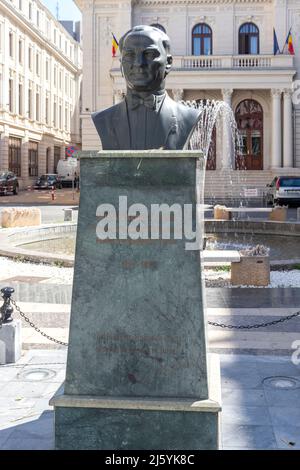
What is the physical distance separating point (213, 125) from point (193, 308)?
112 ft

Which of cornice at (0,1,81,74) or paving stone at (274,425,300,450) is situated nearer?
paving stone at (274,425,300,450)

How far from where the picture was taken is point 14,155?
50969mm

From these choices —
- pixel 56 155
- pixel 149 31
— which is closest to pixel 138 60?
pixel 149 31

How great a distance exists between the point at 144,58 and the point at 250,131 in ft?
121

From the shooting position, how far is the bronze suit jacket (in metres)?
4.05

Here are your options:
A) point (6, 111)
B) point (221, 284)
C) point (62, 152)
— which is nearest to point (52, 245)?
point (221, 284)

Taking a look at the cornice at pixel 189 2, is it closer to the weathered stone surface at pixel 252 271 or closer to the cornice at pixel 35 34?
the cornice at pixel 35 34

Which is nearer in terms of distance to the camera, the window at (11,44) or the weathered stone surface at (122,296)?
the weathered stone surface at (122,296)

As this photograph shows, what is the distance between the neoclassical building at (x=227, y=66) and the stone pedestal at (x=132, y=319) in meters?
33.3

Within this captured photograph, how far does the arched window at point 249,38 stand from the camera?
3956 cm

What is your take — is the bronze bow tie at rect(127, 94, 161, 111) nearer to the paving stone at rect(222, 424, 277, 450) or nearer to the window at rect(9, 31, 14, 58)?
the paving stone at rect(222, 424, 277, 450)

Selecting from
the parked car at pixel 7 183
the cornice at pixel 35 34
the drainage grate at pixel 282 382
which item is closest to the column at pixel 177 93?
the parked car at pixel 7 183

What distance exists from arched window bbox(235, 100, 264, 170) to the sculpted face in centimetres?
3615

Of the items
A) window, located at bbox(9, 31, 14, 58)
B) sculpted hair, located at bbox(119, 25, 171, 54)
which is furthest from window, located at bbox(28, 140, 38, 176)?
sculpted hair, located at bbox(119, 25, 171, 54)
